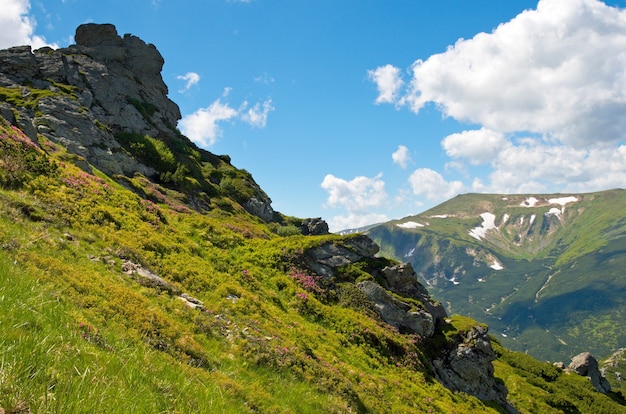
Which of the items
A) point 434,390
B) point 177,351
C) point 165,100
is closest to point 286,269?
point 434,390

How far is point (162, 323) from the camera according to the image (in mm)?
12102

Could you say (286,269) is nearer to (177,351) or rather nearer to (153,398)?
(177,351)

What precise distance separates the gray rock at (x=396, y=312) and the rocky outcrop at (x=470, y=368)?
331 centimetres

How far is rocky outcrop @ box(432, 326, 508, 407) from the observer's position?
34.8 meters

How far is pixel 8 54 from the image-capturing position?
57594mm

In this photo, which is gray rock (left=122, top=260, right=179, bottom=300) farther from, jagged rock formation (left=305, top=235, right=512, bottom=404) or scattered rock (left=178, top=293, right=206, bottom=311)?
jagged rock formation (left=305, top=235, right=512, bottom=404)

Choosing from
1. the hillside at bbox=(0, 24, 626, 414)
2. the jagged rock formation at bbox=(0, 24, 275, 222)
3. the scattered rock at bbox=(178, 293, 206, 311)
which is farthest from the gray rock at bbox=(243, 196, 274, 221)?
the scattered rock at bbox=(178, 293, 206, 311)

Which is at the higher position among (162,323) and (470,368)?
(162,323)

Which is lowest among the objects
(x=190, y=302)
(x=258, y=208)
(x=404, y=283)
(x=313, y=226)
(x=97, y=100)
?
(x=190, y=302)

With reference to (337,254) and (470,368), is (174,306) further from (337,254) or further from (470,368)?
(470,368)

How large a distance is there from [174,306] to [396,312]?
25273 millimetres

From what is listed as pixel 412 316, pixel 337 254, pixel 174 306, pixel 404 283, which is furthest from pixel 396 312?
pixel 174 306

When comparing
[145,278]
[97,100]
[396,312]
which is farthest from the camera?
[97,100]

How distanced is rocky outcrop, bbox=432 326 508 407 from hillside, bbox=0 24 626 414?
0.55ft
